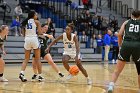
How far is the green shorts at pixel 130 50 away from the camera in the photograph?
7531mm

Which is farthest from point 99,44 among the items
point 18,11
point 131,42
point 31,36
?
point 131,42

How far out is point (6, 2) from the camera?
25172mm

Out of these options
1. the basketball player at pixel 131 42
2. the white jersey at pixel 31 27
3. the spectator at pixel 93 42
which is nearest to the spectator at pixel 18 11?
the spectator at pixel 93 42

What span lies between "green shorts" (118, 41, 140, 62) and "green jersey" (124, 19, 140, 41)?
0.28 feet

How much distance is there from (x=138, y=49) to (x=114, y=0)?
23810 millimetres

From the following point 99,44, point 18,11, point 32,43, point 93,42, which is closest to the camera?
point 32,43

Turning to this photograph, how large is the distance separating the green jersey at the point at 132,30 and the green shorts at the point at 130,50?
8cm

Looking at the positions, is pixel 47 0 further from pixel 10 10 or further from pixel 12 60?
pixel 12 60

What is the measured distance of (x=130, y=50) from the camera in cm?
756

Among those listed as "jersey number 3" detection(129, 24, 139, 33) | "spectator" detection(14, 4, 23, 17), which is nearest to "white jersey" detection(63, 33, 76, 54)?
"jersey number 3" detection(129, 24, 139, 33)

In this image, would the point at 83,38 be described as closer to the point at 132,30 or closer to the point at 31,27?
the point at 31,27

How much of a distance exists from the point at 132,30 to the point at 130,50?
1.36 feet

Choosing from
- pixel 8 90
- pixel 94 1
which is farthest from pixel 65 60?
pixel 94 1

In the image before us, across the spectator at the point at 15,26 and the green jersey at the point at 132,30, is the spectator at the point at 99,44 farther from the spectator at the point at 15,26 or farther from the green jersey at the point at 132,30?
the green jersey at the point at 132,30
